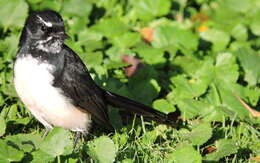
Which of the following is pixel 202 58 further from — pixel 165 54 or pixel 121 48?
pixel 121 48

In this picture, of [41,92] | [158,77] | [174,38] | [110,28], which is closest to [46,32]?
[41,92]

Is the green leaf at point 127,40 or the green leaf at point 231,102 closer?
the green leaf at point 231,102

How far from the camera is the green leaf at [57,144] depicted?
474 centimetres

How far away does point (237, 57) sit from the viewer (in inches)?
289

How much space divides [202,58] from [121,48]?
3.21 ft

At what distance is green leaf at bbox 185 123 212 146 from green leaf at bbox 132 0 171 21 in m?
2.63

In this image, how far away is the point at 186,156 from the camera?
504 cm

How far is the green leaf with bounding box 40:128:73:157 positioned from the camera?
15.5 feet

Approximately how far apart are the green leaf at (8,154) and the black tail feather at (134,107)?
1454 mm

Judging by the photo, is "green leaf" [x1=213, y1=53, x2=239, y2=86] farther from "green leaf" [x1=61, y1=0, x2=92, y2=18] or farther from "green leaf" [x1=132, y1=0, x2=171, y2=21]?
"green leaf" [x1=61, y1=0, x2=92, y2=18]

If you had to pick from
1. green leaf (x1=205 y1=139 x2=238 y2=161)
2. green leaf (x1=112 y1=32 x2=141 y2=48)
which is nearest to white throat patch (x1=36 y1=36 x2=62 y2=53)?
green leaf (x1=205 y1=139 x2=238 y2=161)

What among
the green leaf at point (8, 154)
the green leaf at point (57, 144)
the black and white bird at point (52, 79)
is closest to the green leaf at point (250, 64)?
the black and white bird at point (52, 79)

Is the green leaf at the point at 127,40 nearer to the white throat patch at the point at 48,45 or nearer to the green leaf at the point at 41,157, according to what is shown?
the white throat patch at the point at 48,45

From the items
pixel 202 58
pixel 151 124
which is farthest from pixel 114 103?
pixel 202 58
